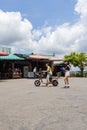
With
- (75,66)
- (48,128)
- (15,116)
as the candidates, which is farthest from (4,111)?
(75,66)

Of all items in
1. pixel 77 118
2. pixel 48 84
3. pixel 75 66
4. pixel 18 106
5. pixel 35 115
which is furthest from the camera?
pixel 75 66

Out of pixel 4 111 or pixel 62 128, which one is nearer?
pixel 62 128

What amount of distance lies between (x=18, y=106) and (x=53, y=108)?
142 cm

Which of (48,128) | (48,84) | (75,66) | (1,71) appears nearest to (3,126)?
(48,128)

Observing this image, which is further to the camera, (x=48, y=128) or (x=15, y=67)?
(x=15, y=67)

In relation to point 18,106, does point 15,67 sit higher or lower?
higher

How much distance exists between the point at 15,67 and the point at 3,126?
39491 millimetres

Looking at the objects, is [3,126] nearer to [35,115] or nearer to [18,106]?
[35,115]

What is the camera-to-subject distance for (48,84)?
896 inches

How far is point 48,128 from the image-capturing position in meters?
7.54

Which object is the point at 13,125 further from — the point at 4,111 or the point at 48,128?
the point at 4,111

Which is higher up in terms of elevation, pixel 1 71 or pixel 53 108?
pixel 1 71

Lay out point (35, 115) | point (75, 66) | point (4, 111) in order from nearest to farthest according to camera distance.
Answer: point (35, 115) < point (4, 111) < point (75, 66)

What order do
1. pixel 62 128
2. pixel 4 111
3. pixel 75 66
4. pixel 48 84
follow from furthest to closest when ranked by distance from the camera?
pixel 75 66
pixel 48 84
pixel 4 111
pixel 62 128
